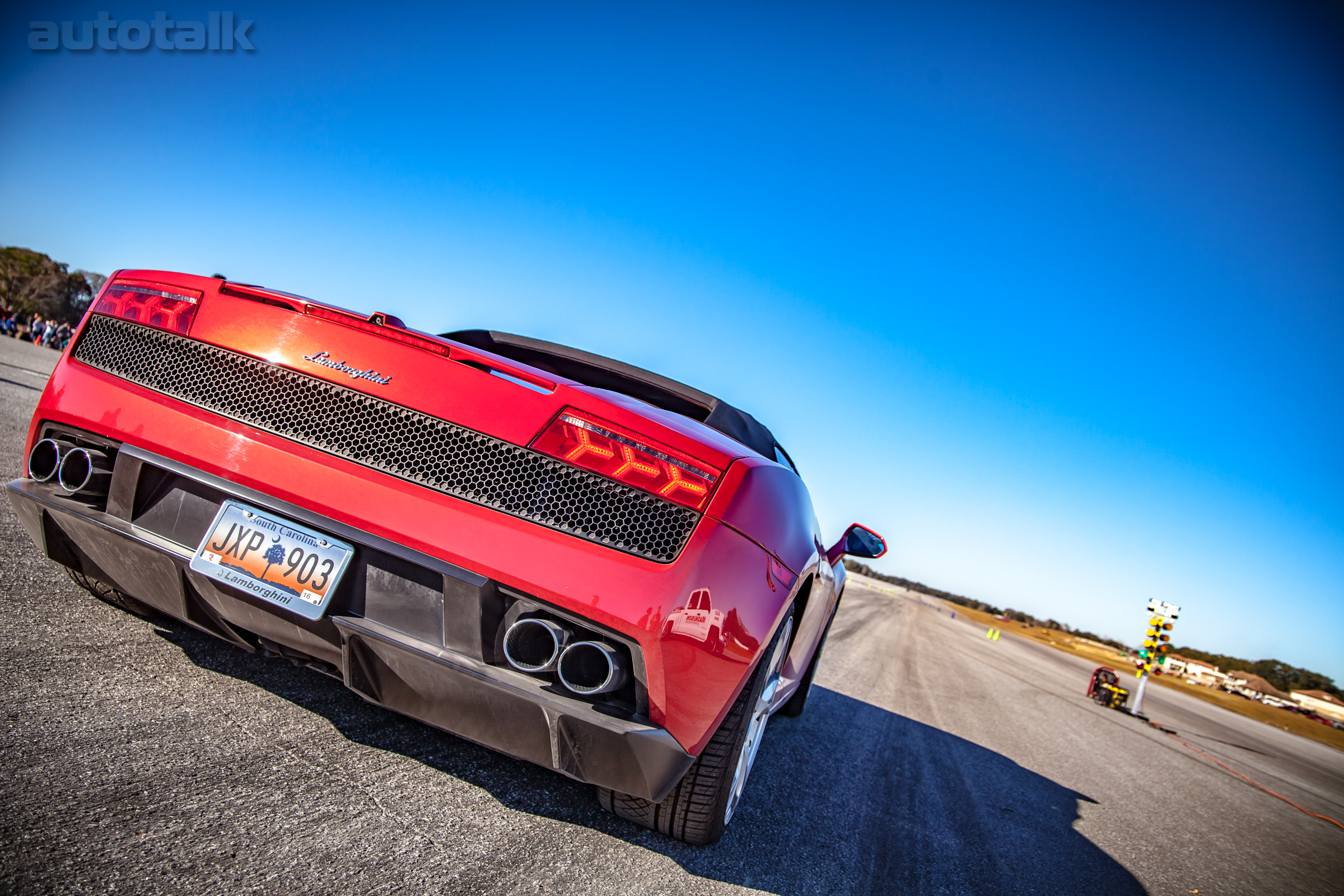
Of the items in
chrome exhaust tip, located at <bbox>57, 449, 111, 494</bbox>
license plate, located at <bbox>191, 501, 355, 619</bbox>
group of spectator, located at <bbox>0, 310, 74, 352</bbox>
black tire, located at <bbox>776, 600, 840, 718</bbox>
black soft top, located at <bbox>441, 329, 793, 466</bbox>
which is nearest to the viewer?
license plate, located at <bbox>191, 501, 355, 619</bbox>

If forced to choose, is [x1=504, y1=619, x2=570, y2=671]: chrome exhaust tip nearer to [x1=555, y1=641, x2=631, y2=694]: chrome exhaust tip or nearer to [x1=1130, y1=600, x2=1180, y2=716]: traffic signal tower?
[x1=555, y1=641, x2=631, y2=694]: chrome exhaust tip

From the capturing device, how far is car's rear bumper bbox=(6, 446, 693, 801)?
4.76 feet

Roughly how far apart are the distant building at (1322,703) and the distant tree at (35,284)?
334 ft

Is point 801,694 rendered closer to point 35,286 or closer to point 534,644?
point 534,644

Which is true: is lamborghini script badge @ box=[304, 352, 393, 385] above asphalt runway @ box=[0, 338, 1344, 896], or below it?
above

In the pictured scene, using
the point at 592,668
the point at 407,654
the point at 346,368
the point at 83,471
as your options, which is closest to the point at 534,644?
the point at 592,668

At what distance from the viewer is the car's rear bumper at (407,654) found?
145 centimetres

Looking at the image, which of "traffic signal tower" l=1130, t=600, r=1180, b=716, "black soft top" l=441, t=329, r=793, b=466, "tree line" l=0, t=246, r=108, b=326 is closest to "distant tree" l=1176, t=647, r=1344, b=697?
"traffic signal tower" l=1130, t=600, r=1180, b=716

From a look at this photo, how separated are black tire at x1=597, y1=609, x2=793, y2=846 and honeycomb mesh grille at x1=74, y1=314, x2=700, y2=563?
1.87 ft

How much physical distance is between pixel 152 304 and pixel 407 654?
134 cm

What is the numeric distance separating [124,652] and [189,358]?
1.06 metres

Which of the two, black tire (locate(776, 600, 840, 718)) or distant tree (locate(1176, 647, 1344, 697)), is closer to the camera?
black tire (locate(776, 600, 840, 718))

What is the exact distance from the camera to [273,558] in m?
1.58

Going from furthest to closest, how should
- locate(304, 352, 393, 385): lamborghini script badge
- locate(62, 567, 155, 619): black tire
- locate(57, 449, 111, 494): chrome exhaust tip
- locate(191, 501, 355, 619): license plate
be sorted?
locate(62, 567, 155, 619): black tire < locate(57, 449, 111, 494): chrome exhaust tip < locate(304, 352, 393, 385): lamborghini script badge < locate(191, 501, 355, 619): license plate
